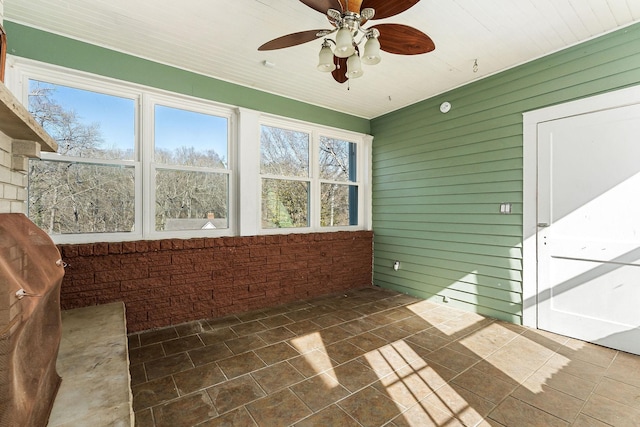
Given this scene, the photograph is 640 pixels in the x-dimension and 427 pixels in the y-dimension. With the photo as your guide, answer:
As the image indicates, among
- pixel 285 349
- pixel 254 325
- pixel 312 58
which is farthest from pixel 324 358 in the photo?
pixel 312 58

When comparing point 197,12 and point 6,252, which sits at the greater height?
point 197,12

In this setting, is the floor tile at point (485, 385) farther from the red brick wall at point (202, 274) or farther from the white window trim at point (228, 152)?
the white window trim at point (228, 152)

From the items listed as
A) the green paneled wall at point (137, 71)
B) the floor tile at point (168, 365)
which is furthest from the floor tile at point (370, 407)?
the green paneled wall at point (137, 71)

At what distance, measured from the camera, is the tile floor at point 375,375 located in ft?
5.94

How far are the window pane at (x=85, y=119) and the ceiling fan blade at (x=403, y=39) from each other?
2702 millimetres

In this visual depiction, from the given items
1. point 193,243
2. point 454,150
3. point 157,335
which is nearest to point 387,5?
point 454,150

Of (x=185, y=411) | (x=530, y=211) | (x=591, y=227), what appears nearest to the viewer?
(x=185, y=411)

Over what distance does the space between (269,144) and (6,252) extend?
3.11 meters

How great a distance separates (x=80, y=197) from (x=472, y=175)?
4361 mm

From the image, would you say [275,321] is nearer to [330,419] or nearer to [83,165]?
[330,419]

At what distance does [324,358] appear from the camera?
2504mm

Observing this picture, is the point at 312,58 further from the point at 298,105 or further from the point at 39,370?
the point at 39,370

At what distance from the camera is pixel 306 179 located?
14.3 feet

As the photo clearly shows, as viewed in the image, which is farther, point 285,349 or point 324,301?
point 324,301
